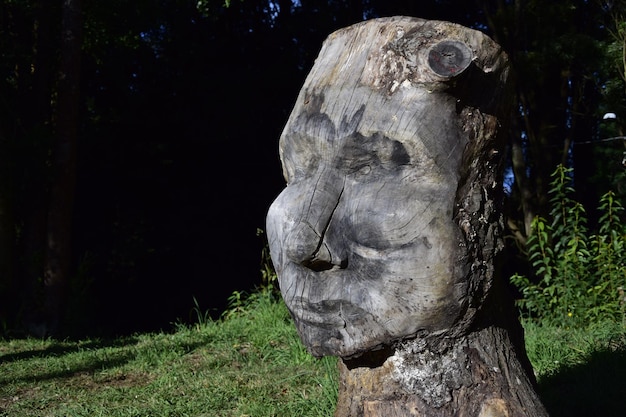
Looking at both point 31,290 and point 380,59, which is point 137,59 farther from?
point 380,59

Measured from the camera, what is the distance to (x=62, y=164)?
6871 mm

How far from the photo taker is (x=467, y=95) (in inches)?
82.0

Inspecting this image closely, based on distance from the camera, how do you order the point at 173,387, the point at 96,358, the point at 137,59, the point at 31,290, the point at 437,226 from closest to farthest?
the point at 437,226 → the point at 173,387 → the point at 96,358 → the point at 31,290 → the point at 137,59

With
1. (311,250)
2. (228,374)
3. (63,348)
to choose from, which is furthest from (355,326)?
(63,348)

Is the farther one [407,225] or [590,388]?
[590,388]

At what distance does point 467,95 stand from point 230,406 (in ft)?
8.22

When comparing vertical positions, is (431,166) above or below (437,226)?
above

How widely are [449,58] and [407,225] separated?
0.47 metres

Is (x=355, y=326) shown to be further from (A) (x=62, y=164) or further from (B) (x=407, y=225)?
(A) (x=62, y=164)

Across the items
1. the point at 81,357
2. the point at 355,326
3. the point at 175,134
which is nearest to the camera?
the point at 355,326

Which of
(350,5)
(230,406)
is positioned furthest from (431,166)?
(350,5)

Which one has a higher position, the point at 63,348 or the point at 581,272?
the point at 581,272

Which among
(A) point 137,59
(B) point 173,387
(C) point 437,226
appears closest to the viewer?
(C) point 437,226

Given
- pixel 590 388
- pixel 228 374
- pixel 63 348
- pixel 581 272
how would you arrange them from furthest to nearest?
pixel 63 348 < pixel 581 272 < pixel 228 374 < pixel 590 388
